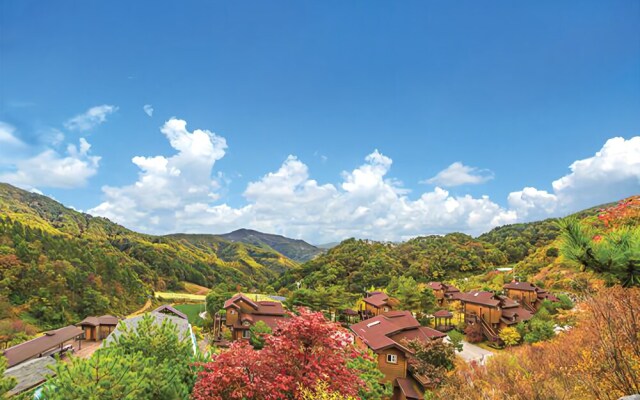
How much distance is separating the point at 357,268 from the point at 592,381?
58444 mm

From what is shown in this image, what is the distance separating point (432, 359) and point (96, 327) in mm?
29968

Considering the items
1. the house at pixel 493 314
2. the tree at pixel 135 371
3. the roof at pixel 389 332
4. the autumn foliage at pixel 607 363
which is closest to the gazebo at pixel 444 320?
the house at pixel 493 314

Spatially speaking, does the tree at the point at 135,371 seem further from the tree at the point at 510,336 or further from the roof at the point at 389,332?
the tree at the point at 510,336

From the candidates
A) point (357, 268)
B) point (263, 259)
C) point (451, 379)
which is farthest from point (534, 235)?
point (263, 259)

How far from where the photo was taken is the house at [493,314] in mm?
27891

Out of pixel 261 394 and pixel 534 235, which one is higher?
pixel 534 235

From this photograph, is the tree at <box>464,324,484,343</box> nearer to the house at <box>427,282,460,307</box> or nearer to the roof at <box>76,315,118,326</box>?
the house at <box>427,282,460,307</box>

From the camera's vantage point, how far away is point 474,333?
28344 mm

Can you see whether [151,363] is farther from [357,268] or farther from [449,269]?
[449,269]

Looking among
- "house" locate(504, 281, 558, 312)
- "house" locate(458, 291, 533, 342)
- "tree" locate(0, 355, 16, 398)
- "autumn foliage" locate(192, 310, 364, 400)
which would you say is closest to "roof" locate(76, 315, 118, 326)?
"tree" locate(0, 355, 16, 398)

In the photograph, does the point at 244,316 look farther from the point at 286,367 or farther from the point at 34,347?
the point at 286,367

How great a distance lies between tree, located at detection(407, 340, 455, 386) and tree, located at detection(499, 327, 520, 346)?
9.97 m

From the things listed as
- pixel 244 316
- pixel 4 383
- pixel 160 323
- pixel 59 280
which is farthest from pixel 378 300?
pixel 59 280

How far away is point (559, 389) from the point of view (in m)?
6.81
